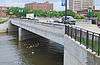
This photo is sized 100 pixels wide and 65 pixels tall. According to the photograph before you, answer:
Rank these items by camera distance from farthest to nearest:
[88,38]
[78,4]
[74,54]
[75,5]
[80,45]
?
1. [78,4]
2. [75,5]
3. [74,54]
4. [80,45]
5. [88,38]

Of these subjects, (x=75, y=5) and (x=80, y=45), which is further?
(x=75, y=5)

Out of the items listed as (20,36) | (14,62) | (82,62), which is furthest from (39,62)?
(20,36)

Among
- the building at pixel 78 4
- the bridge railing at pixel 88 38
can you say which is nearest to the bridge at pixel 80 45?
the bridge railing at pixel 88 38

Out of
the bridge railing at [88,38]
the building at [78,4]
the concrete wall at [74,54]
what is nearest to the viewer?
the bridge railing at [88,38]

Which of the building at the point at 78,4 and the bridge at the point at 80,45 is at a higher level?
the bridge at the point at 80,45

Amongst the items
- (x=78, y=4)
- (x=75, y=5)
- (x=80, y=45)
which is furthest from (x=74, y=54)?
(x=78, y=4)

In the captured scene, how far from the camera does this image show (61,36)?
28.5m

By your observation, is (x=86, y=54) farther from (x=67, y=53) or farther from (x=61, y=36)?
(x=61, y=36)

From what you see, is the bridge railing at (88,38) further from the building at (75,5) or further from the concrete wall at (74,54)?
the building at (75,5)

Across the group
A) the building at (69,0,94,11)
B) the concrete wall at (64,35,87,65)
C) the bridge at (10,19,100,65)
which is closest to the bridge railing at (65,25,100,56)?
the bridge at (10,19,100,65)

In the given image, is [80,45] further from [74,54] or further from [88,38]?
[74,54]

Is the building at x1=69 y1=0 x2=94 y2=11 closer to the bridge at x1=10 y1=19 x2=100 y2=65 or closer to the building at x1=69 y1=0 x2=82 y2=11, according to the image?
the building at x1=69 y1=0 x2=82 y2=11

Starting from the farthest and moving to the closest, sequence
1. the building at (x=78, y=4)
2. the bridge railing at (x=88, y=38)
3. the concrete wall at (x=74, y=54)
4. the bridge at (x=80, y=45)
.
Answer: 1. the building at (x=78, y=4)
2. the concrete wall at (x=74, y=54)
3. the bridge railing at (x=88, y=38)
4. the bridge at (x=80, y=45)

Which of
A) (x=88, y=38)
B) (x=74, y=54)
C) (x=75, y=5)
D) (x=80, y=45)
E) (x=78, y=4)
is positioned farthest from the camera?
(x=78, y=4)
